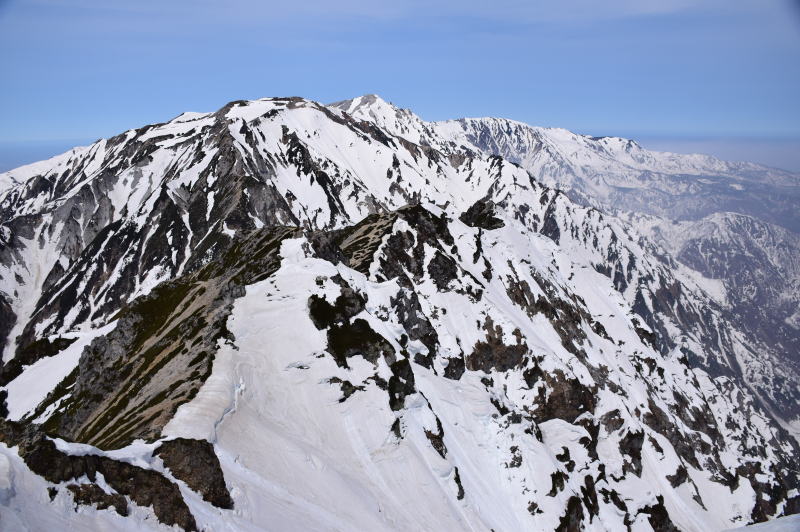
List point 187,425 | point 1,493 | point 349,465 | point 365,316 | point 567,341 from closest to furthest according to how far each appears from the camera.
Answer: point 1,493 < point 187,425 < point 349,465 < point 365,316 < point 567,341

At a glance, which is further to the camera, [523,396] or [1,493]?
[523,396]

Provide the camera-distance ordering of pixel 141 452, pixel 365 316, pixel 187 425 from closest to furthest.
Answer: pixel 141 452
pixel 187 425
pixel 365 316

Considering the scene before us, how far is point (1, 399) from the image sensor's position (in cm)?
8856

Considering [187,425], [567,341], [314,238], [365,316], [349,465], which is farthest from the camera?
[567,341]

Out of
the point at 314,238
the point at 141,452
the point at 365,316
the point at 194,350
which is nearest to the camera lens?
the point at 141,452

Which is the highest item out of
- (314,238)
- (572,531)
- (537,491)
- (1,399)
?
(314,238)

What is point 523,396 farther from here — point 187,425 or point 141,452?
point 141,452

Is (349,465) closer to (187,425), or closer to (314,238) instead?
(187,425)

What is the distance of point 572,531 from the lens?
75.5m

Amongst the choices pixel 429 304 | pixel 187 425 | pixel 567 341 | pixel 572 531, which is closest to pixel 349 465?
pixel 187 425

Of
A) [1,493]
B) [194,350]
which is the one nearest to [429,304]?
[194,350]

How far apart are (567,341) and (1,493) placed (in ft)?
476

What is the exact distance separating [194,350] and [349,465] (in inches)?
903

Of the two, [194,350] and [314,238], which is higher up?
[314,238]
